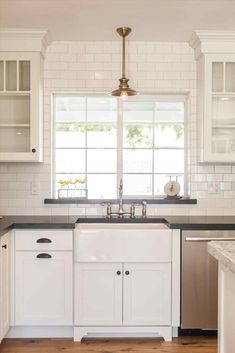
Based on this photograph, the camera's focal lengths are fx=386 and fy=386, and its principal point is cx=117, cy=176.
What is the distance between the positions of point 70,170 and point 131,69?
1124 millimetres

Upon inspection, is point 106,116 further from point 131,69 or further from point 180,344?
point 180,344

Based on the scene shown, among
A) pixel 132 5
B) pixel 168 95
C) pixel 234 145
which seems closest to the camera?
pixel 132 5

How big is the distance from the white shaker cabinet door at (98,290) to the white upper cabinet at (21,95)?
1.09 metres

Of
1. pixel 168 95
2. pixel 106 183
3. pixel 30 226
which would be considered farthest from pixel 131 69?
pixel 30 226

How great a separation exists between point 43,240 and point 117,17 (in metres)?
1.84

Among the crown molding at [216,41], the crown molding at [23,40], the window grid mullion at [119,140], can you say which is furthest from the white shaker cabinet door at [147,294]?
the crown molding at [23,40]

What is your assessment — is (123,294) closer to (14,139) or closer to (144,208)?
(144,208)

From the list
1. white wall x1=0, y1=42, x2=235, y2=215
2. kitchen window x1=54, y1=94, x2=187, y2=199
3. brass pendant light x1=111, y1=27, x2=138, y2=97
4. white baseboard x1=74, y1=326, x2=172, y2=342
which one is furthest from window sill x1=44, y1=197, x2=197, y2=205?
white baseboard x1=74, y1=326, x2=172, y2=342

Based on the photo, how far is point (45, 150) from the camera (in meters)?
3.62

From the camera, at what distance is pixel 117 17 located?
10.1ft

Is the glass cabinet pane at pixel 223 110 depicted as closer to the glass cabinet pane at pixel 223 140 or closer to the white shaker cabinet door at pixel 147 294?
the glass cabinet pane at pixel 223 140

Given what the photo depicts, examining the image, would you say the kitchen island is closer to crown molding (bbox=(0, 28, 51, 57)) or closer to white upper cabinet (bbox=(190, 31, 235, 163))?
white upper cabinet (bbox=(190, 31, 235, 163))

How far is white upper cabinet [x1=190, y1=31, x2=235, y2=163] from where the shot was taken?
3373 mm

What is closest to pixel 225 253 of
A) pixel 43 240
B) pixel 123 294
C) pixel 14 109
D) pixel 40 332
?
pixel 123 294
